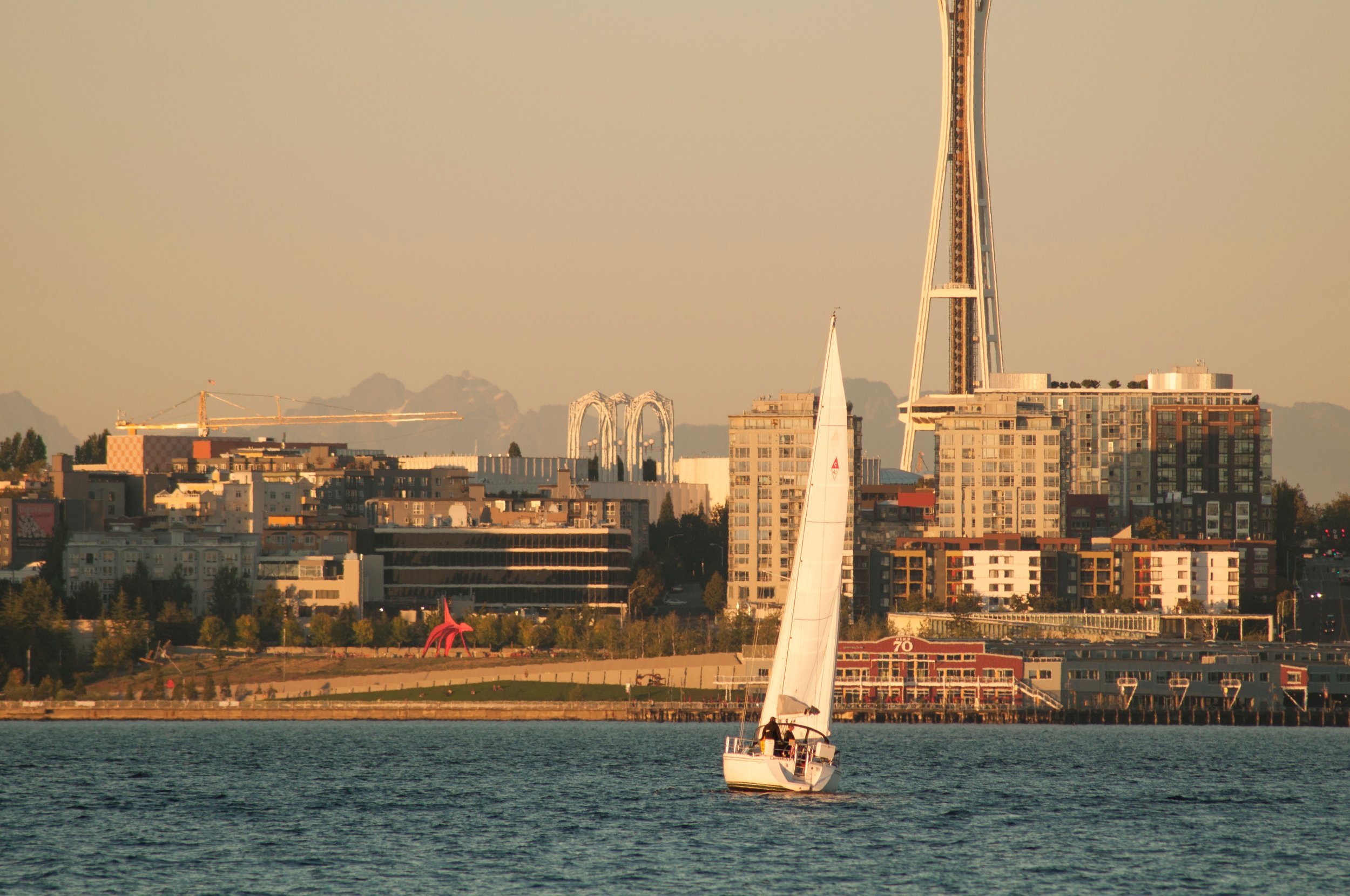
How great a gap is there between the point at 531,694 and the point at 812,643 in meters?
107

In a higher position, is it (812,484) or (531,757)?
(812,484)

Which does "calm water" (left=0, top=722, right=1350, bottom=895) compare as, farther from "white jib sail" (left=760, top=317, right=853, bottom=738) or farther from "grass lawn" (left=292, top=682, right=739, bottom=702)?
"grass lawn" (left=292, top=682, right=739, bottom=702)

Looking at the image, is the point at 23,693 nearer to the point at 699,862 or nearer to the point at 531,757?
the point at 531,757

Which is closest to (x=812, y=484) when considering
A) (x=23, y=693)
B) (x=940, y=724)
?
(x=940, y=724)

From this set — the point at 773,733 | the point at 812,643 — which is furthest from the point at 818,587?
the point at 773,733

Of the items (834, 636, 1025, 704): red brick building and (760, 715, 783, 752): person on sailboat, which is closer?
(760, 715, 783, 752): person on sailboat

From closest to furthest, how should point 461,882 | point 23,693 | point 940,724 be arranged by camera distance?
point 461,882 → point 940,724 → point 23,693

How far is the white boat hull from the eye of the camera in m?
92.1

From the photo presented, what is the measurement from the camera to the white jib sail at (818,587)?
3627 inches

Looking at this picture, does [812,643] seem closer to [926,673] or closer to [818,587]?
[818,587]

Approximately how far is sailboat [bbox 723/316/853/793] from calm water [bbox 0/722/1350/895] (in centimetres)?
258

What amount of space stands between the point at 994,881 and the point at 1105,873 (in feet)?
18.0

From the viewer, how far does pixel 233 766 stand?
131500mm

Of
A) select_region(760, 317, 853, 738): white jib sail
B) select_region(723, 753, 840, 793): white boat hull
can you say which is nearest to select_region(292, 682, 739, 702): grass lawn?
select_region(723, 753, 840, 793): white boat hull
